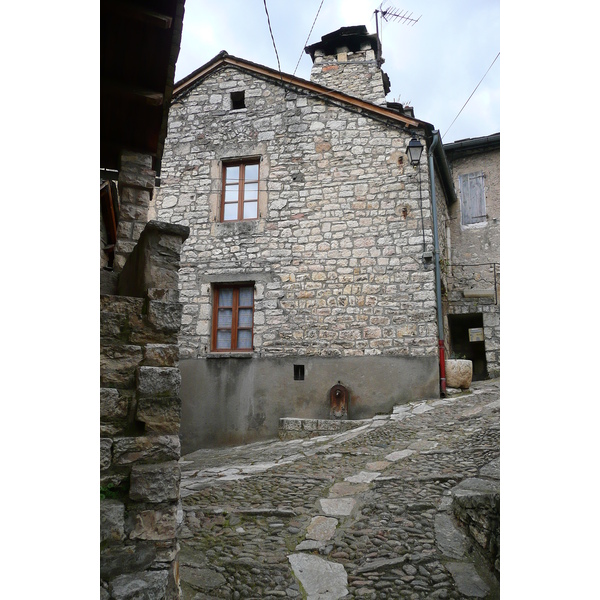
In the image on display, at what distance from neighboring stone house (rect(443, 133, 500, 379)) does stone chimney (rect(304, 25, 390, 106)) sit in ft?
7.35

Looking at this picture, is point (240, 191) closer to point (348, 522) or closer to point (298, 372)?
point (298, 372)

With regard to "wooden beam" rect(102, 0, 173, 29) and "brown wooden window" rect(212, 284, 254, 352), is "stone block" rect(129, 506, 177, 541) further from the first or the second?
"brown wooden window" rect(212, 284, 254, 352)

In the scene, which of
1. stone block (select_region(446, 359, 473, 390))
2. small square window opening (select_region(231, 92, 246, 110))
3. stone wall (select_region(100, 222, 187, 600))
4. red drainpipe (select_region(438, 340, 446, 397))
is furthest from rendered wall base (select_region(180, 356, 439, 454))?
stone wall (select_region(100, 222, 187, 600))

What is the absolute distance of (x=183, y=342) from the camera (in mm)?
8406

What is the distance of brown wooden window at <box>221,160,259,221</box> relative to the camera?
352 inches

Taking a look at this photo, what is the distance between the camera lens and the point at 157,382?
2391 mm

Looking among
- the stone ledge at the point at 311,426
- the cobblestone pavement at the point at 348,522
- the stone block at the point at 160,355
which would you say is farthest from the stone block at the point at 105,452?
the stone ledge at the point at 311,426

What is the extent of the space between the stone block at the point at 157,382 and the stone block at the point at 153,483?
0.33 m

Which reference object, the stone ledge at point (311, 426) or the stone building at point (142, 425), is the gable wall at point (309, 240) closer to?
the stone ledge at point (311, 426)

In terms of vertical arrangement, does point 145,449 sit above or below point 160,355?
below

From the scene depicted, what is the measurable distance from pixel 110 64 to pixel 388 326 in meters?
5.58

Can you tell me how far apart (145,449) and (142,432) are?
0.08 metres

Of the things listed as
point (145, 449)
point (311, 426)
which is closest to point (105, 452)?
point (145, 449)

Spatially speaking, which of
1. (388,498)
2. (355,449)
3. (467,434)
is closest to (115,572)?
(388,498)
